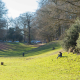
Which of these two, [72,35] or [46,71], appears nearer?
[46,71]

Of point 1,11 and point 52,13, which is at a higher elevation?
point 1,11

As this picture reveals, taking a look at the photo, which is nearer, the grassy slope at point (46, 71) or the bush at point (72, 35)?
the grassy slope at point (46, 71)

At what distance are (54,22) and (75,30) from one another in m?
4.95

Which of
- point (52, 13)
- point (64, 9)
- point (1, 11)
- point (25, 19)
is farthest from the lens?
point (25, 19)

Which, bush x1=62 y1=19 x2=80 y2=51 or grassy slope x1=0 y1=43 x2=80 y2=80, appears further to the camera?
bush x1=62 y1=19 x2=80 y2=51

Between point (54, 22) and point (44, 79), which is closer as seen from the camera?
point (44, 79)

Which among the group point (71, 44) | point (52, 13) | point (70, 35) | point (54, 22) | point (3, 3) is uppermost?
point (3, 3)

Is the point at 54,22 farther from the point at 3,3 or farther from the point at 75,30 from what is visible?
the point at 3,3

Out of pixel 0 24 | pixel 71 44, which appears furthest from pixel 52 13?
pixel 0 24

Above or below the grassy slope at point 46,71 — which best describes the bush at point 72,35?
above

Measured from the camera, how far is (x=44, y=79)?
7.70 metres

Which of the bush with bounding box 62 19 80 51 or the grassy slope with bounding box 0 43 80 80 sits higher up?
the bush with bounding box 62 19 80 51

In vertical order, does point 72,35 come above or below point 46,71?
above

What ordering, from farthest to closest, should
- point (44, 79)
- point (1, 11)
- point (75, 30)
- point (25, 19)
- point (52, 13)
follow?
1. point (25, 19)
2. point (1, 11)
3. point (52, 13)
4. point (75, 30)
5. point (44, 79)
